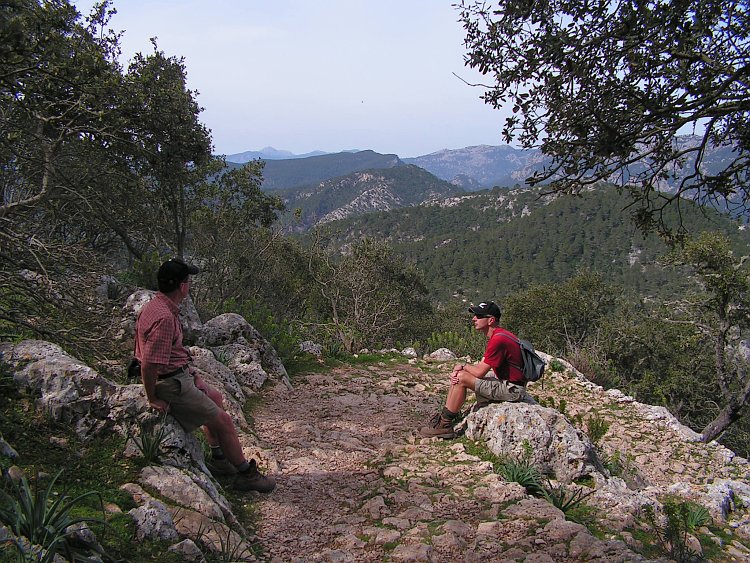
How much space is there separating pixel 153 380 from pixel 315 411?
363 centimetres

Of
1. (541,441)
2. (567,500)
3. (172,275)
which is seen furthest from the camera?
(541,441)

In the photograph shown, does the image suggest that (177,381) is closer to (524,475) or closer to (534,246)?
(524,475)

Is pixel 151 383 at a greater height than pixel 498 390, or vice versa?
pixel 151 383

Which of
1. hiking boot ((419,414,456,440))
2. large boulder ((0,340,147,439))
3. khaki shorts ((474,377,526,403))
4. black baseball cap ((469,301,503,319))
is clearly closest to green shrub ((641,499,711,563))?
khaki shorts ((474,377,526,403))

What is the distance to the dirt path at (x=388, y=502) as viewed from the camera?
3.63 meters

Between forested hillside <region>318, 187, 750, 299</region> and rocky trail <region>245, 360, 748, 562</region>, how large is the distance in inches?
2414

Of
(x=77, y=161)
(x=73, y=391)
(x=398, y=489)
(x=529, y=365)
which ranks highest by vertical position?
(x=77, y=161)

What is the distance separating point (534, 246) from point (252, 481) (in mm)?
100731

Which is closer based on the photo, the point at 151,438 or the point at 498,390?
the point at 151,438

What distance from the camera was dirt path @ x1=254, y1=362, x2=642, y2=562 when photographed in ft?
11.9

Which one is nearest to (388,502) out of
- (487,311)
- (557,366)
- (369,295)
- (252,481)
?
(252,481)

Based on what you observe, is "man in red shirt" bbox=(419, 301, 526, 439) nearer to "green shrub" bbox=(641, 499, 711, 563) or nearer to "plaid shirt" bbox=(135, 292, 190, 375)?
"green shrub" bbox=(641, 499, 711, 563)

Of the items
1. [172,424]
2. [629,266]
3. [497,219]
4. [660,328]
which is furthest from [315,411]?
[497,219]

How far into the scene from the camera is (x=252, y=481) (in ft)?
14.5
